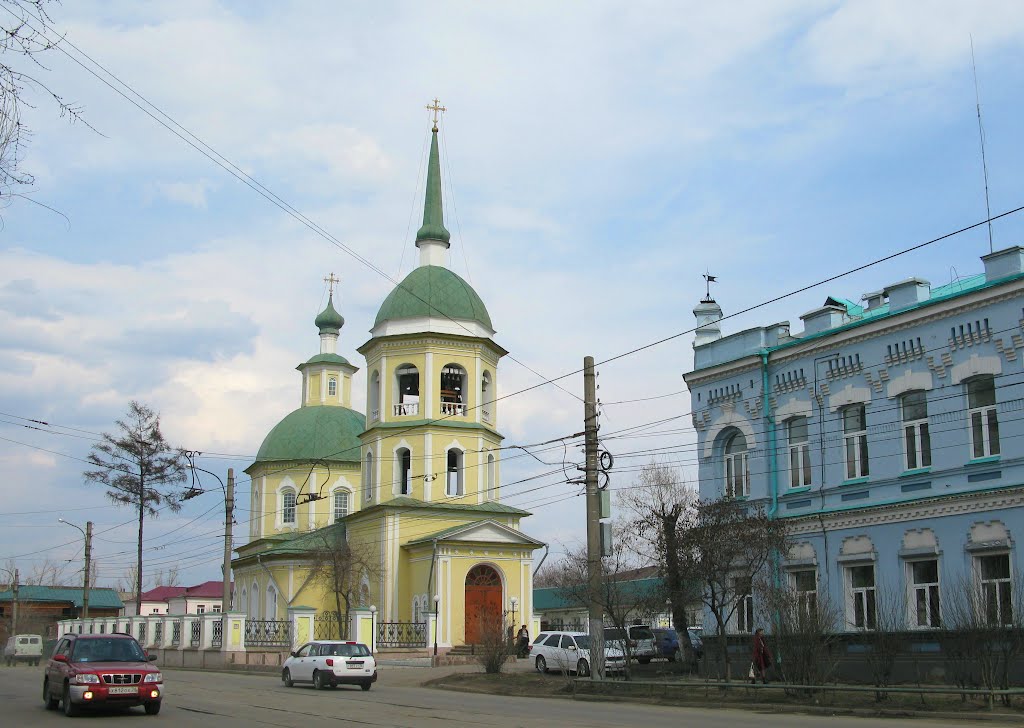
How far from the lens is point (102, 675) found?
18531 mm

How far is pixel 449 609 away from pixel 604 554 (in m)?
20.1

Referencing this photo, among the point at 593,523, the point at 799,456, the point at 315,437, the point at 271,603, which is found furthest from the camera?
the point at 315,437

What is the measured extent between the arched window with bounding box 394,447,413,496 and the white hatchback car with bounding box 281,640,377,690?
18358 millimetres

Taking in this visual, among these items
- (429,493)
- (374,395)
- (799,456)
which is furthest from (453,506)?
(799,456)

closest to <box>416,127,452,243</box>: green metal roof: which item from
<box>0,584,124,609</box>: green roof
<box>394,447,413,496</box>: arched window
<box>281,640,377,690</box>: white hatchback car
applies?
<box>394,447,413,496</box>: arched window

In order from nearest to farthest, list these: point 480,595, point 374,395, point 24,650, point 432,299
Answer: point 480,595, point 432,299, point 374,395, point 24,650

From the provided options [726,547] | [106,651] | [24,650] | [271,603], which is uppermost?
[726,547]

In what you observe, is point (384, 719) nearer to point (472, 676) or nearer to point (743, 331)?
point (472, 676)

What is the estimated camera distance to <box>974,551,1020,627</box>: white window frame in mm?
19984

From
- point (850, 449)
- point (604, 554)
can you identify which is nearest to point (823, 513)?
point (850, 449)

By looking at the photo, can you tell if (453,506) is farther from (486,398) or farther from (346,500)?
(346,500)

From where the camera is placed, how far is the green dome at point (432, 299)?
48.8 meters

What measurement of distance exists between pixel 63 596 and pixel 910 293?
3364 inches

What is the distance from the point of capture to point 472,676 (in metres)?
31.1
